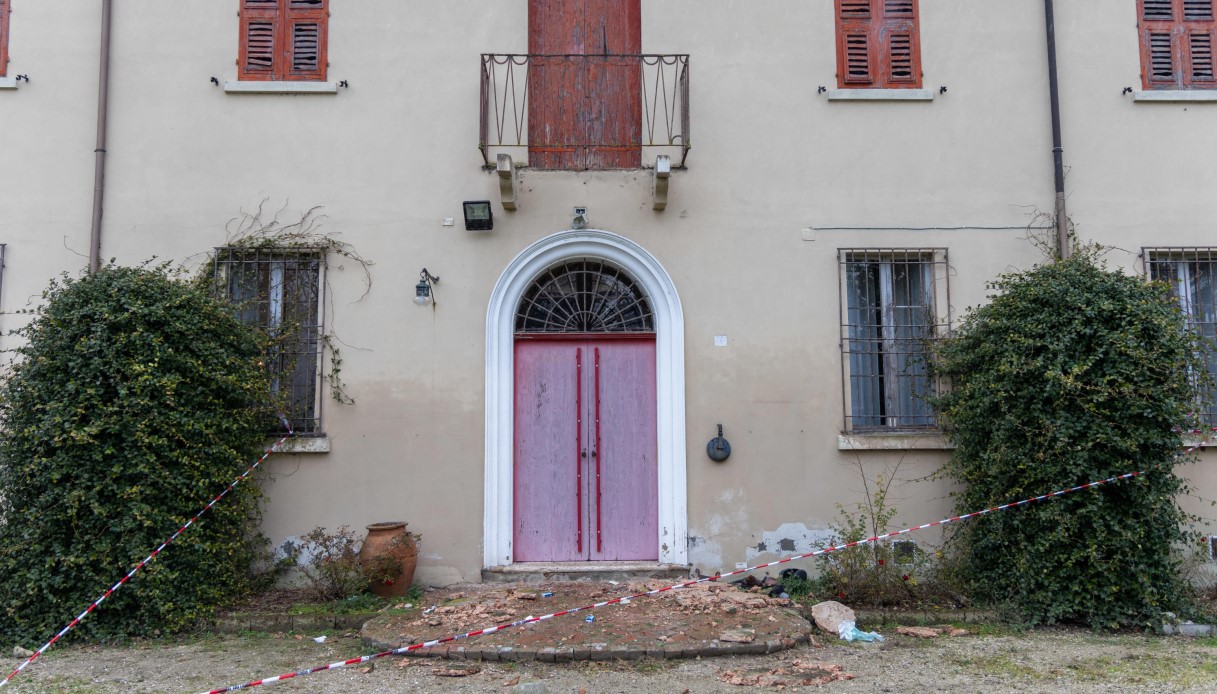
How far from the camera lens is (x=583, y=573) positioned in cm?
734

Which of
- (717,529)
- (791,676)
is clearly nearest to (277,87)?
(717,529)

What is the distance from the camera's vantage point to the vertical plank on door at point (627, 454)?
25.1ft

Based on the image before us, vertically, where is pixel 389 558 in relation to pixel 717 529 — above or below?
below

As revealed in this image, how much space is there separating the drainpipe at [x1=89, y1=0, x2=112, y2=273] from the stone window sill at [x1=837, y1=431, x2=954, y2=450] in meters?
6.85

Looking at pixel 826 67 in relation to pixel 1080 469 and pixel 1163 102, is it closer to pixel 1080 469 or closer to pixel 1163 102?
pixel 1163 102

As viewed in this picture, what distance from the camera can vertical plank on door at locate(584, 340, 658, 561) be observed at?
7.64 m

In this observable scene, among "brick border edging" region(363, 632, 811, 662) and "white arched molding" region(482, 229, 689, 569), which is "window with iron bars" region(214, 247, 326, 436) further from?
"brick border edging" region(363, 632, 811, 662)

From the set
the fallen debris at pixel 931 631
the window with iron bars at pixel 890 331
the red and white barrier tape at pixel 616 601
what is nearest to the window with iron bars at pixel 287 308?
the red and white barrier tape at pixel 616 601

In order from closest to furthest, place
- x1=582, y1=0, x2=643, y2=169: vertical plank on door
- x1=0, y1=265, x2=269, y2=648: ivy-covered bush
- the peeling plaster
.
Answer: x1=0, y1=265, x2=269, y2=648: ivy-covered bush, the peeling plaster, x1=582, y1=0, x2=643, y2=169: vertical plank on door

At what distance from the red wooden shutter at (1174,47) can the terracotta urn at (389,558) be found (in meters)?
7.97

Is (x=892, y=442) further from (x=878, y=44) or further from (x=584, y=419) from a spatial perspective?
(x=878, y=44)

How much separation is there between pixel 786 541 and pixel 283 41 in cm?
652

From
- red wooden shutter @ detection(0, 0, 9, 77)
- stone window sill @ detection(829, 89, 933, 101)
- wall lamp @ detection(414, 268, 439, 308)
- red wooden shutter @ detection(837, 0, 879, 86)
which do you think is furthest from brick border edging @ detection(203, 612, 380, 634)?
red wooden shutter @ detection(837, 0, 879, 86)

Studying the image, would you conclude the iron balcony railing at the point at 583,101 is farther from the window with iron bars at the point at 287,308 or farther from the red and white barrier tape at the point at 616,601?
the red and white barrier tape at the point at 616,601
